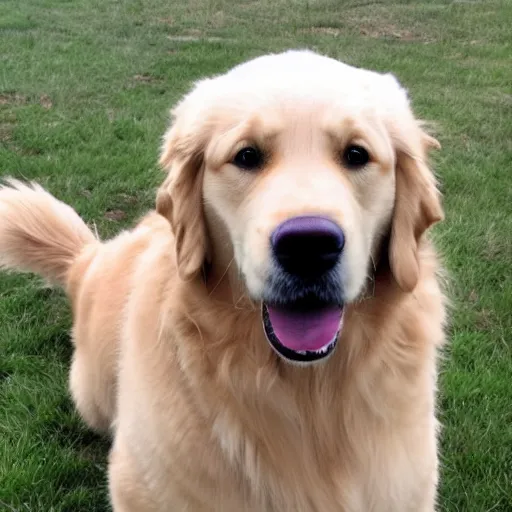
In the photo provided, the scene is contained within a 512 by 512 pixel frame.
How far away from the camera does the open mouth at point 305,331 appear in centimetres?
207

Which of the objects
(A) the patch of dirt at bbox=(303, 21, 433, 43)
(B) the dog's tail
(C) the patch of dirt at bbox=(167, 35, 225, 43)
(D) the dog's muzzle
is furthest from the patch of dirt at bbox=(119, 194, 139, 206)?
(A) the patch of dirt at bbox=(303, 21, 433, 43)

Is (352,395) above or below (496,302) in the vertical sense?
above

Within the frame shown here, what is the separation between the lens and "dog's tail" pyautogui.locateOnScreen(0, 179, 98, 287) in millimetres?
3666

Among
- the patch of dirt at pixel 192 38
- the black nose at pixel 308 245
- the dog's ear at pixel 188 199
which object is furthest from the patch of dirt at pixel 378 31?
the black nose at pixel 308 245

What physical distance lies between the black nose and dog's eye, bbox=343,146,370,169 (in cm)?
32

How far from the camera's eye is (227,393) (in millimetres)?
2309

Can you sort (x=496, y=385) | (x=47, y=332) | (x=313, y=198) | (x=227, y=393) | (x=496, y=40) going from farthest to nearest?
(x=496, y=40)
(x=47, y=332)
(x=496, y=385)
(x=227, y=393)
(x=313, y=198)

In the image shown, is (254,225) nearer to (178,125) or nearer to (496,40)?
(178,125)

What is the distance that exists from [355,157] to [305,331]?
52cm

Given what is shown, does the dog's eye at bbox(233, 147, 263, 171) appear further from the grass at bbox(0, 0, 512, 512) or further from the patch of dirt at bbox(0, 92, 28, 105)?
the patch of dirt at bbox(0, 92, 28, 105)

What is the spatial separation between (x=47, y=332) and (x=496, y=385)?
245 centimetres

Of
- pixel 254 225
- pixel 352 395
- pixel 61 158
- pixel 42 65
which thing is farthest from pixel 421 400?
pixel 42 65

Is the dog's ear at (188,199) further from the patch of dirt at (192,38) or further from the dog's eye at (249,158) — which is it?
the patch of dirt at (192,38)

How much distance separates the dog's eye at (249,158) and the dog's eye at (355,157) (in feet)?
0.81
